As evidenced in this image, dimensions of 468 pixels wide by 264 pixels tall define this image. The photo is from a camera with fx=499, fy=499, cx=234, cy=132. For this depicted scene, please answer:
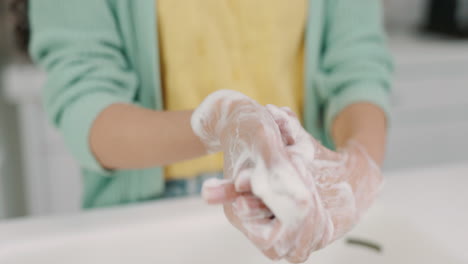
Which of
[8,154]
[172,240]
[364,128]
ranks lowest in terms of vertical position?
[8,154]

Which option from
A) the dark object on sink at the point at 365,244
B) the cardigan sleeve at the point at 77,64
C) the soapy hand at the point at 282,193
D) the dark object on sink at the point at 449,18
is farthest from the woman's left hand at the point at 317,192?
the dark object on sink at the point at 449,18

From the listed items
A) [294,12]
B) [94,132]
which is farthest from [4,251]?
[294,12]

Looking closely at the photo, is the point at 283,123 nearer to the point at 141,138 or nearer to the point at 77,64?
the point at 141,138

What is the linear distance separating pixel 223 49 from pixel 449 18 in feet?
3.48

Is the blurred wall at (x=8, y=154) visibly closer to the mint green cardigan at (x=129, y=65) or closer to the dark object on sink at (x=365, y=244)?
the mint green cardigan at (x=129, y=65)

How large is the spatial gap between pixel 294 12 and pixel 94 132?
30cm

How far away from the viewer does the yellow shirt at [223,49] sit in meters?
0.60

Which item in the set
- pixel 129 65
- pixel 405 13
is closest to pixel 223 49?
pixel 129 65

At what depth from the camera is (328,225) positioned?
368 mm

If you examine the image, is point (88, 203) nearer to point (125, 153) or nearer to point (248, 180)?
point (125, 153)

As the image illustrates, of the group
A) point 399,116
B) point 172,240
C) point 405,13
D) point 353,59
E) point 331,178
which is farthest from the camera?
point 405,13

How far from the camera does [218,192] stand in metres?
0.32

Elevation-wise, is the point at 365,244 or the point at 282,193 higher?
the point at 282,193

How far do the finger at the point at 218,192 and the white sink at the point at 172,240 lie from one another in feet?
0.81
